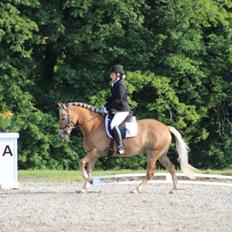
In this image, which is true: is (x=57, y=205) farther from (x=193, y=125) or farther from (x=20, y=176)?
(x=193, y=125)

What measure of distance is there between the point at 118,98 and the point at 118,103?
0.37ft

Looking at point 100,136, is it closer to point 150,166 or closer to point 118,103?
point 118,103

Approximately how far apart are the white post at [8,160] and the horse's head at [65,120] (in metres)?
1.53

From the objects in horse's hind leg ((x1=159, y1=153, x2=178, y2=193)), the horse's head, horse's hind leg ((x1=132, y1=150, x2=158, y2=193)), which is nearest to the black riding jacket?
the horse's head

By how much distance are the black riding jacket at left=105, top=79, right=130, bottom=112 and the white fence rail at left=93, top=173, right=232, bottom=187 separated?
213cm

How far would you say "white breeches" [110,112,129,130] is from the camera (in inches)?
644

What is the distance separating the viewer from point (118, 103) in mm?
16312

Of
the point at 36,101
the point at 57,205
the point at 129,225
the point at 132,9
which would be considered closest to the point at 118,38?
the point at 132,9

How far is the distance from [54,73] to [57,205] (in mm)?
16147

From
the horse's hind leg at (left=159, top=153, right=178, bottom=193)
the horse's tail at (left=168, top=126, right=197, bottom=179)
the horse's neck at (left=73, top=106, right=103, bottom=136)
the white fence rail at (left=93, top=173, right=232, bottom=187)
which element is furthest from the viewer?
the white fence rail at (left=93, top=173, right=232, bottom=187)

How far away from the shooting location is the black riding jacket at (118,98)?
16194 mm

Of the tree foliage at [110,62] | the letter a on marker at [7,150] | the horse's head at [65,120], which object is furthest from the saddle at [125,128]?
the tree foliage at [110,62]

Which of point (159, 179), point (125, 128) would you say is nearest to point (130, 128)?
point (125, 128)

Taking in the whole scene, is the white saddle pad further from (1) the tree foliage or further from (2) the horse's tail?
(1) the tree foliage
